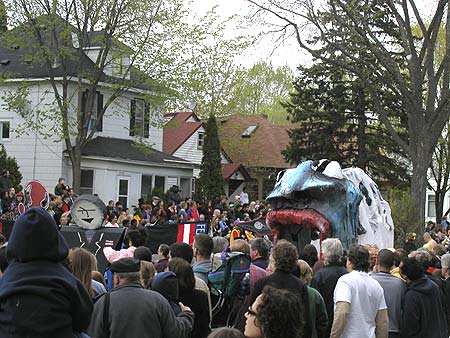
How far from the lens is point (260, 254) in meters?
7.44

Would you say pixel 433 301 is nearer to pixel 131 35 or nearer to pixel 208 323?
pixel 208 323

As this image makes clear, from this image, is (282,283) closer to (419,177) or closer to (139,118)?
(419,177)

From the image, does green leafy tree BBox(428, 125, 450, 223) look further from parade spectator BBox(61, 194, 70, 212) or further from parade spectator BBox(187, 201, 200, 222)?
parade spectator BBox(61, 194, 70, 212)

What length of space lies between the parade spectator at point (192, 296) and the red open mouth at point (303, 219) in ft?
26.4

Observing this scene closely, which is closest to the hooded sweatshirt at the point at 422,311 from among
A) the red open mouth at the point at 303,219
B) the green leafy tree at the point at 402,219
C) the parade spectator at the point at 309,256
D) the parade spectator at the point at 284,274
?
the parade spectator at the point at 309,256

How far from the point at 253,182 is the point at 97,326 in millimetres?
41932

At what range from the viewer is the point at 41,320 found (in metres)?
3.93

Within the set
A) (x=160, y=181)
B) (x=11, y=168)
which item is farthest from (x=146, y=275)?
(x=160, y=181)

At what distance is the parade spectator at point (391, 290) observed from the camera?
297 inches

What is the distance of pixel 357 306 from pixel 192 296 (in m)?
1.62

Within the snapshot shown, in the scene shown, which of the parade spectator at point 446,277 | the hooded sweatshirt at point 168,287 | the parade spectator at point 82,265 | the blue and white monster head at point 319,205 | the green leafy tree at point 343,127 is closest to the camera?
the parade spectator at point 82,265

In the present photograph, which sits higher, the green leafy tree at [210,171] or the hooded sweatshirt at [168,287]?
the green leafy tree at [210,171]

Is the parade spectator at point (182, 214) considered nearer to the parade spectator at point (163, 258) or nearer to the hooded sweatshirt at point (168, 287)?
the parade spectator at point (163, 258)

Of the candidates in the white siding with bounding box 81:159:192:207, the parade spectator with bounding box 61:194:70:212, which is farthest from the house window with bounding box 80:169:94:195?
the parade spectator with bounding box 61:194:70:212
